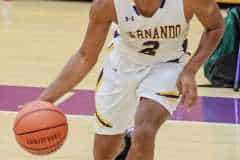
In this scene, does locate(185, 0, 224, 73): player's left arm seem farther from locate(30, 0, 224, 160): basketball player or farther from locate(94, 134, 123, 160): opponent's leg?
locate(94, 134, 123, 160): opponent's leg

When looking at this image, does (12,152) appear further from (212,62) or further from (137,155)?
(212,62)

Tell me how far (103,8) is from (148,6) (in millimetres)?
203

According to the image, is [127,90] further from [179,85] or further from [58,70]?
[58,70]

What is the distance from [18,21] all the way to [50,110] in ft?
20.0

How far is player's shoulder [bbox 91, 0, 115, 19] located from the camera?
3.10 m

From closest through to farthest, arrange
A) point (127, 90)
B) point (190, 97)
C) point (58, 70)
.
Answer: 1. point (190, 97)
2. point (127, 90)
3. point (58, 70)

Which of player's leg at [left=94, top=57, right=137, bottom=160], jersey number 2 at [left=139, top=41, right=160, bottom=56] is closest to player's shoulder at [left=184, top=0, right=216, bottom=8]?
jersey number 2 at [left=139, top=41, right=160, bottom=56]

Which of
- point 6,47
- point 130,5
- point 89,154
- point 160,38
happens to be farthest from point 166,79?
point 6,47

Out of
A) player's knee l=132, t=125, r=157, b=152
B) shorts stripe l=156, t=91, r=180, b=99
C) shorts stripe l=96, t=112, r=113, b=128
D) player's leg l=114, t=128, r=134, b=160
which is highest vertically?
shorts stripe l=156, t=91, r=180, b=99

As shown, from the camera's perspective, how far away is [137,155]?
3064 millimetres

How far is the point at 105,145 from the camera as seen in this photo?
3.54 meters

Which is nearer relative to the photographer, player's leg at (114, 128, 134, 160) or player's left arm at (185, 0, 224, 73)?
player's left arm at (185, 0, 224, 73)

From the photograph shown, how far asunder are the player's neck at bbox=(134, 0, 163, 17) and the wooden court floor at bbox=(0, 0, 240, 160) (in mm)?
1362

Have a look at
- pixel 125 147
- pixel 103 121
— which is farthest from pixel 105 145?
pixel 125 147
